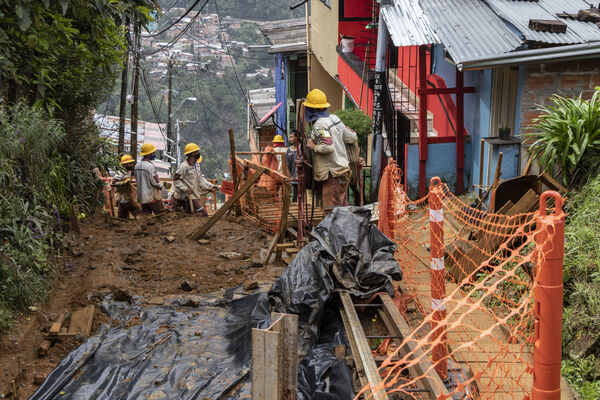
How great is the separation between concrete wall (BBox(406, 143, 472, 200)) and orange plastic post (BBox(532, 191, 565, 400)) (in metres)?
7.76

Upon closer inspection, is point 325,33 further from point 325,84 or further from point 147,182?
point 147,182

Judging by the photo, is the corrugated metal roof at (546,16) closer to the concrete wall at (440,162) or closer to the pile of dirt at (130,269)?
the concrete wall at (440,162)

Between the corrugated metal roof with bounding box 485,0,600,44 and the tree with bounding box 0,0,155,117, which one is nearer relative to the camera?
the tree with bounding box 0,0,155,117

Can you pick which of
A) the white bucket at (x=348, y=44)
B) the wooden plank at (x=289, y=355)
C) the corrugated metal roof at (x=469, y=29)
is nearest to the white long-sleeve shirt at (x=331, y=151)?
the corrugated metal roof at (x=469, y=29)

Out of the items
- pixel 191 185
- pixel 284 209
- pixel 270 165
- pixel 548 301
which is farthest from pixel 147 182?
pixel 548 301

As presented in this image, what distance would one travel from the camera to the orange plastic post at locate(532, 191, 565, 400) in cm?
288

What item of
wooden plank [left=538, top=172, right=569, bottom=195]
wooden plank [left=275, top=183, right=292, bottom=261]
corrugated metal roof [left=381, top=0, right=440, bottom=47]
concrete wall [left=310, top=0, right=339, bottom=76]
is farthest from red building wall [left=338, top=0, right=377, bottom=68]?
wooden plank [left=538, top=172, right=569, bottom=195]

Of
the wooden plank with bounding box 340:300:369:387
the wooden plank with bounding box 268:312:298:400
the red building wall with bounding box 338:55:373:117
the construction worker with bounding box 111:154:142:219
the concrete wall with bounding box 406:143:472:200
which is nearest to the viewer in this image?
the wooden plank with bounding box 268:312:298:400

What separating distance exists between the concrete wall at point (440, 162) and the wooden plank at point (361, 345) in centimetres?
497

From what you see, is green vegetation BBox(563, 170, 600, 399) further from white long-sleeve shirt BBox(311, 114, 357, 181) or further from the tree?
the tree

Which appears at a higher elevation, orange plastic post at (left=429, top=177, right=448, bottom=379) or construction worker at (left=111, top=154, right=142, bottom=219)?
orange plastic post at (left=429, top=177, right=448, bottom=379)

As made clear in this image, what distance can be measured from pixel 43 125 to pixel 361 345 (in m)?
4.78

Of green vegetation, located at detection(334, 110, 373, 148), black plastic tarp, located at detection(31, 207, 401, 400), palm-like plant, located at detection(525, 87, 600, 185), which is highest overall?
palm-like plant, located at detection(525, 87, 600, 185)

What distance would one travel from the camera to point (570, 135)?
23.0 feet
